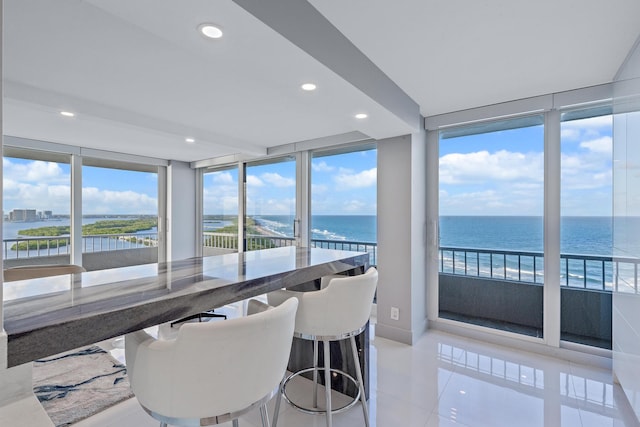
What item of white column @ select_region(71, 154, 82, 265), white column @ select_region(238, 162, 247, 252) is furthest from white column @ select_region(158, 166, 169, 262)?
white column @ select_region(238, 162, 247, 252)

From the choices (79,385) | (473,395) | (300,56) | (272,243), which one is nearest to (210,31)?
(300,56)

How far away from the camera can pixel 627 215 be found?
1.99m

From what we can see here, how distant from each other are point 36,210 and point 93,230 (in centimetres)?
72

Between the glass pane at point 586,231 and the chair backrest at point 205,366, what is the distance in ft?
9.60

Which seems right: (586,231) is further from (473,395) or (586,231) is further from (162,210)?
(162,210)

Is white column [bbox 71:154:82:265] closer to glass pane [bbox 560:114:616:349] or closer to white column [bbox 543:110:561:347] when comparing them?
white column [bbox 543:110:561:347]

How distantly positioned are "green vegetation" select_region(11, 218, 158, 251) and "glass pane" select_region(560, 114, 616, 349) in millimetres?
5808

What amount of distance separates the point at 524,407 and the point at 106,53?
3.50m

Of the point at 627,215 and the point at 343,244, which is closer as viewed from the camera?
Answer: the point at 627,215

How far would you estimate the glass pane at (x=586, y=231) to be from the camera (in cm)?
267

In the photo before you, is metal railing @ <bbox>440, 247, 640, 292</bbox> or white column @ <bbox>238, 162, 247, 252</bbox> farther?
white column @ <bbox>238, 162, 247, 252</bbox>

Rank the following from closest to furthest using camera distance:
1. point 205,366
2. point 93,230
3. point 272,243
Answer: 1. point 205,366
2. point 93,230
3. point 272,243

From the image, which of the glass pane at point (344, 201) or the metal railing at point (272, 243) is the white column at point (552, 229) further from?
the glass pane at point (344, 201)

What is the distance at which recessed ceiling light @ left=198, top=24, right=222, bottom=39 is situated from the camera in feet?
4.44
